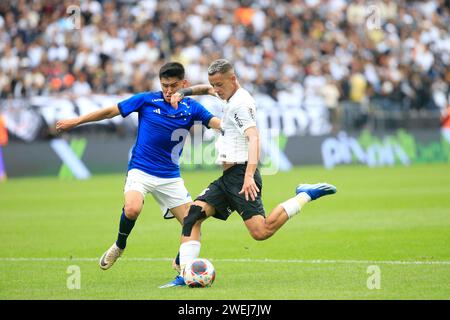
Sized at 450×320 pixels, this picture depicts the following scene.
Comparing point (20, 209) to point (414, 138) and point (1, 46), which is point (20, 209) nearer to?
Result: point (1, 46)

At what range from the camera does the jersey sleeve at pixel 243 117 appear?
31.0 feet

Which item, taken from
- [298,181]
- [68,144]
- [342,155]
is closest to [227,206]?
[298,181]

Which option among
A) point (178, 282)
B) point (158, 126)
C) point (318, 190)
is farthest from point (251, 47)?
point (178, 282)

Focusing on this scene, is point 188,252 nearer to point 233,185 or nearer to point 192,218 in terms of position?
point 192,218

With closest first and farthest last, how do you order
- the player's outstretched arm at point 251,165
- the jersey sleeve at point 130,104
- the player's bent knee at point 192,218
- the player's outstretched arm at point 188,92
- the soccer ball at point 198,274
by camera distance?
the soccer ball at point 198,274 → the player's outstretched arm at point 251,165 → the player's bent knee at point 192,218 → the player's outstretched arm at point 188,92 → the jersey sleeve at point 130,104

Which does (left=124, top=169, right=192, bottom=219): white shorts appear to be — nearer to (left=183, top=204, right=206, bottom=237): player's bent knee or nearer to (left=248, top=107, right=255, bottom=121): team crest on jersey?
(left=183, top=204, right=206, bottom=237): player's bent knee

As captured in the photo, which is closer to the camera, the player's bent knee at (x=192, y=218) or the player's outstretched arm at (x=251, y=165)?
the player's outstretched arm at (x=251, y=165)

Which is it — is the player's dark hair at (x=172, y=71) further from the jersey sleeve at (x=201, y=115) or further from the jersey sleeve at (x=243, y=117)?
the jersey sleeve at (x=243, y=117)

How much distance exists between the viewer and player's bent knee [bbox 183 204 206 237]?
9.62 meters

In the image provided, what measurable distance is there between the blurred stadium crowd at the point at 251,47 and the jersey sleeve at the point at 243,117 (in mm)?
17097

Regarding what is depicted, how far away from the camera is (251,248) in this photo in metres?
12.7

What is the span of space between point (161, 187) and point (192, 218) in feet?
2.45

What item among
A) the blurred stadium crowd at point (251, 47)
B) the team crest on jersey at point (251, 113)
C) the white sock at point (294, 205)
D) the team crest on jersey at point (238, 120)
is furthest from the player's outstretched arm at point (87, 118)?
the blurred stadium crowd at point (251, 47)

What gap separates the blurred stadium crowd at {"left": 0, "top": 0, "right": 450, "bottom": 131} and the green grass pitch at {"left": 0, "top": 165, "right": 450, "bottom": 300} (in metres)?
5.83
